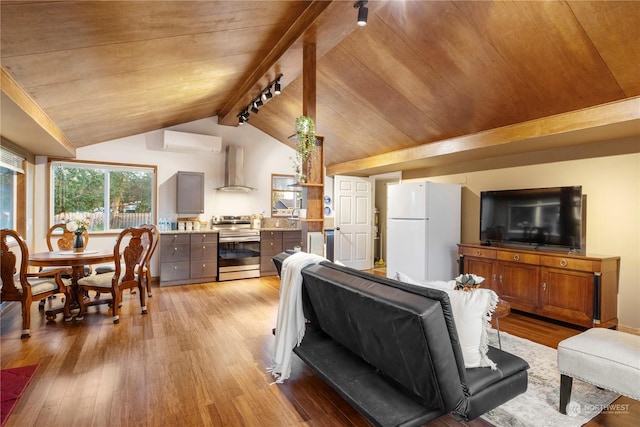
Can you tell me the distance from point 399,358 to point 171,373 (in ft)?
6.15

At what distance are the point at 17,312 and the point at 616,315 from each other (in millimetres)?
7065

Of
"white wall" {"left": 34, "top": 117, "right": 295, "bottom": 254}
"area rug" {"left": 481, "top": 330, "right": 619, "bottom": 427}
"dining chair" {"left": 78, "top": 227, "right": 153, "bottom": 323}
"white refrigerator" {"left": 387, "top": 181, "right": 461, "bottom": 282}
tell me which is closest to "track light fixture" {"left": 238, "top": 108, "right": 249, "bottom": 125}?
"white wall" {"left": 34, "top": 117, "right": 295, "bottom": 254}

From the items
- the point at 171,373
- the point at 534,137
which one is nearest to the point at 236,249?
the point at 171,373

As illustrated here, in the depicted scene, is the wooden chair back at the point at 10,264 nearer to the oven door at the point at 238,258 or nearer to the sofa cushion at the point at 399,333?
the oven door at the point at 238,258

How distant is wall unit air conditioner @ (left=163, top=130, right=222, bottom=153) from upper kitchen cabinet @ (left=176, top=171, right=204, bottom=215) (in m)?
0.47

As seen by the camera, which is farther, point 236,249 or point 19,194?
point 236,249

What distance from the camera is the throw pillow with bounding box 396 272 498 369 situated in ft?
5.79

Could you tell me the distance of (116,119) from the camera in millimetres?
4539

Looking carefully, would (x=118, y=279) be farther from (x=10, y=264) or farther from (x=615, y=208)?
(x=615, y=208)

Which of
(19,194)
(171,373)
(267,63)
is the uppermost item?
(267,63)

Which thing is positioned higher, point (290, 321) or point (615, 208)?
point (615, 208)

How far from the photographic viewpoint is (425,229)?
16.1 ft

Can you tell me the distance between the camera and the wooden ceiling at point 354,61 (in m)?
2.41

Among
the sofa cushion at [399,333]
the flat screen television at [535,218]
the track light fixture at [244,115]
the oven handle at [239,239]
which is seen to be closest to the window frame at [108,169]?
the oven handle at [239,239]
